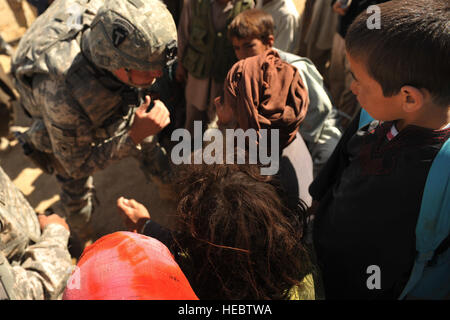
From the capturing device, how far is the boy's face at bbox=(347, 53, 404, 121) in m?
1.22

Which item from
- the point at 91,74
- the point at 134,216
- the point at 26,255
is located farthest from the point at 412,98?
the point at 26,255

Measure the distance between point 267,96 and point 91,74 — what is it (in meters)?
1.35

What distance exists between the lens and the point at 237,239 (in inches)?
38.7

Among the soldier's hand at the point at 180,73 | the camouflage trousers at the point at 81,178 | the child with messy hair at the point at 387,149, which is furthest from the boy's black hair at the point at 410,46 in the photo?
the soldier's hand at the point at 180,73

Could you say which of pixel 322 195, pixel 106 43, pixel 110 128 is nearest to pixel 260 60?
pixel 322 195

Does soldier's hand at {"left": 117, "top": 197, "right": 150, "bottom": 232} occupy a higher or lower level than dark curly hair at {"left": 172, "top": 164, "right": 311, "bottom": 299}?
lower

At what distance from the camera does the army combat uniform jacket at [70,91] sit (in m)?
2.10

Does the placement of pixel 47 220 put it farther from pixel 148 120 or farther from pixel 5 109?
pixel 5 109

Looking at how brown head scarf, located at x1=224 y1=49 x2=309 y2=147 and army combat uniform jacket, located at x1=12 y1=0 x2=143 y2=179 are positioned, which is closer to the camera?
brown head scarf, located at x1=224 y1=49 x2=309 y2=147

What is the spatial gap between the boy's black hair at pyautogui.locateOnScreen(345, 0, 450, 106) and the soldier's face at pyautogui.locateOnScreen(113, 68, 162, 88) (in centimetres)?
143

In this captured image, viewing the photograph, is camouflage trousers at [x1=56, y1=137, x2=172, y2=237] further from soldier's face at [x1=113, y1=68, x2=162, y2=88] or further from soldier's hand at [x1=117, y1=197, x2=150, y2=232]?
soldier's hand at [x1=117, y1=197, x2=150, y2=232]

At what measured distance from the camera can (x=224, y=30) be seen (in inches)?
110

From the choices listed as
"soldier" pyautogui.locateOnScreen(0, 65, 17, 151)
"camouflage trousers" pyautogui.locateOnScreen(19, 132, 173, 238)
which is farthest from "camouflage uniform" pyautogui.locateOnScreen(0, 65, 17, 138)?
"camouflage trousers" pyautogui.locateOnScreen(19, 132, 173, 238)
